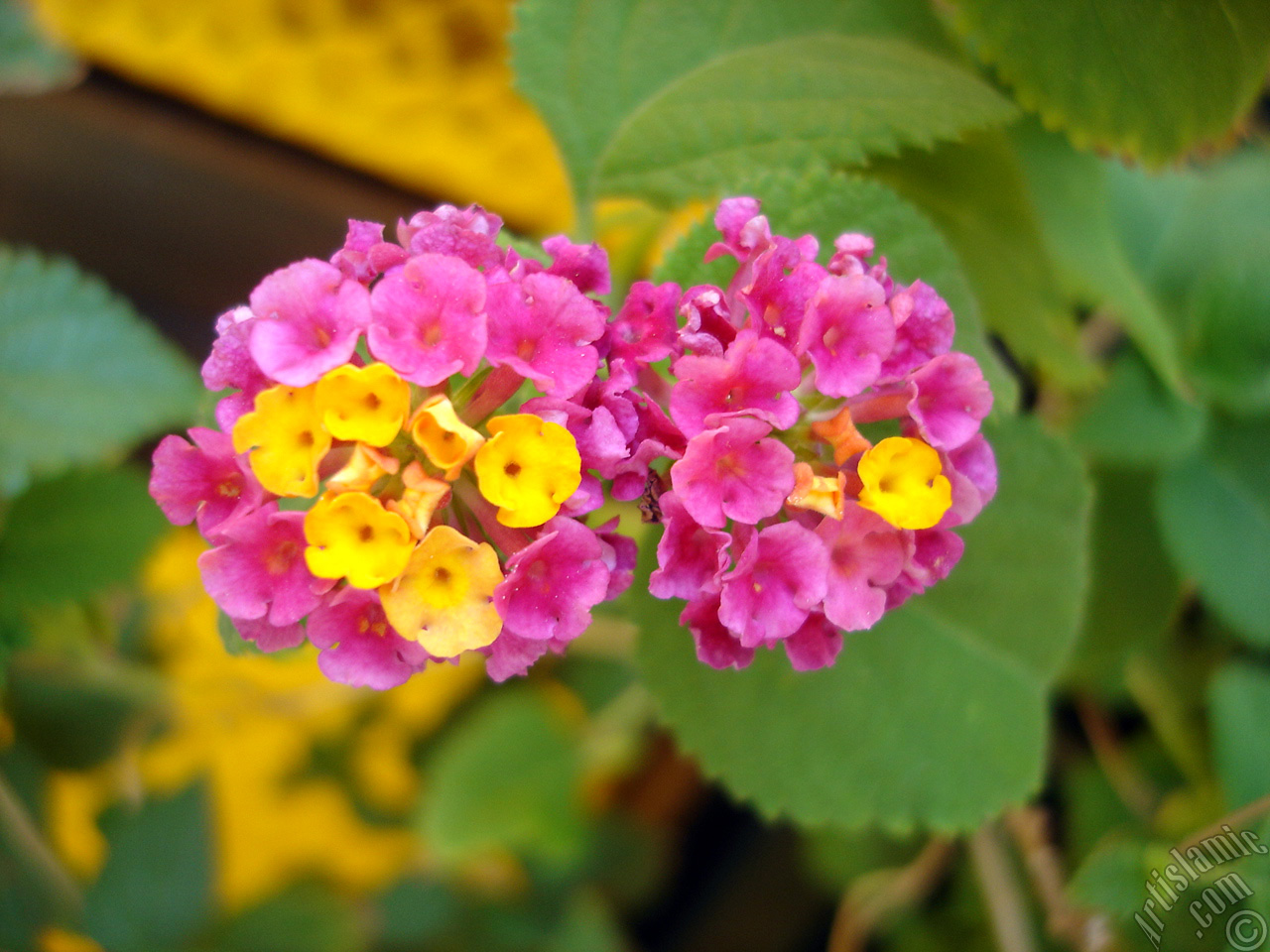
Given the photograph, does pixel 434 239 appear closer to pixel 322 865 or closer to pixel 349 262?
pixel 349 262

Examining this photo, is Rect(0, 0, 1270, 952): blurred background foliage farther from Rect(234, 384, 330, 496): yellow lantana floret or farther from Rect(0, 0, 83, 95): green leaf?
Answer: Rect(234, 384, 330, 496): yellow lantana floret

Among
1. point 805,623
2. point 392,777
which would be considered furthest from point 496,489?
point 392,777

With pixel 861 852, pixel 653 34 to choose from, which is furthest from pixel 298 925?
pixel 653 34

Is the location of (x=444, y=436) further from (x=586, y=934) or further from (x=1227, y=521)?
(x=586, y=934)

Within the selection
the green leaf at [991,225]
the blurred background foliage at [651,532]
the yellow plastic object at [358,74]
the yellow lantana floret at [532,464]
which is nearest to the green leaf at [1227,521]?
the blurred background foliage at [651,532]

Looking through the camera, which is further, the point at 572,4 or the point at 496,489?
the point at 572,4

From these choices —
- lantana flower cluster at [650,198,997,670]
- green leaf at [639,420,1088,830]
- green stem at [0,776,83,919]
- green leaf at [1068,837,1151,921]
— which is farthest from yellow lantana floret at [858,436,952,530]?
green stem at [0,776,83,919]

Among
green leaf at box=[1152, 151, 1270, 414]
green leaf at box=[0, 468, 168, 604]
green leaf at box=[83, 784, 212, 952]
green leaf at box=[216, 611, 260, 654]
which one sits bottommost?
green leaf at box=[83, 784, 212, 952]
